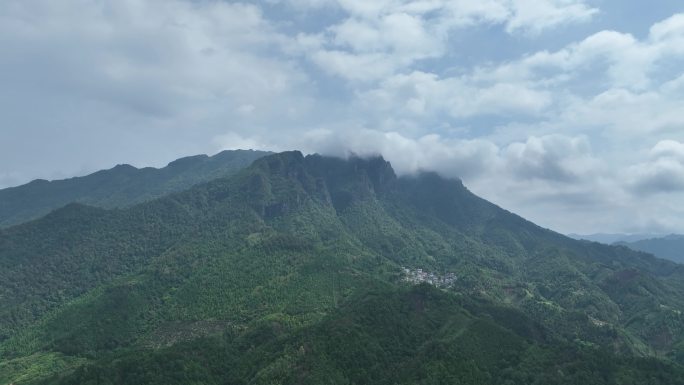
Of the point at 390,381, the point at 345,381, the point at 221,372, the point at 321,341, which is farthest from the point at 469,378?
the point at 221,372

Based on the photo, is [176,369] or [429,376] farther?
[176,369]

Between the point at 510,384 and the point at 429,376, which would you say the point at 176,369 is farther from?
the point at 510,384

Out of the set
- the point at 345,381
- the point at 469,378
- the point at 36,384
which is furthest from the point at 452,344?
the point at 36,384

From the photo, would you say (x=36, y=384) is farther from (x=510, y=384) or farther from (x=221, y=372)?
(x=510, y=384)

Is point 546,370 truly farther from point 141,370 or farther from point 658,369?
point 141,370

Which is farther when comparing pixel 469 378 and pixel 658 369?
pixel 658 369

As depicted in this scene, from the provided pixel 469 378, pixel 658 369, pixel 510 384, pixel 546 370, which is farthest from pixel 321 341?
pixel 658 369

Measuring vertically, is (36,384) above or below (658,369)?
below

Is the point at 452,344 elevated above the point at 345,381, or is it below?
above
